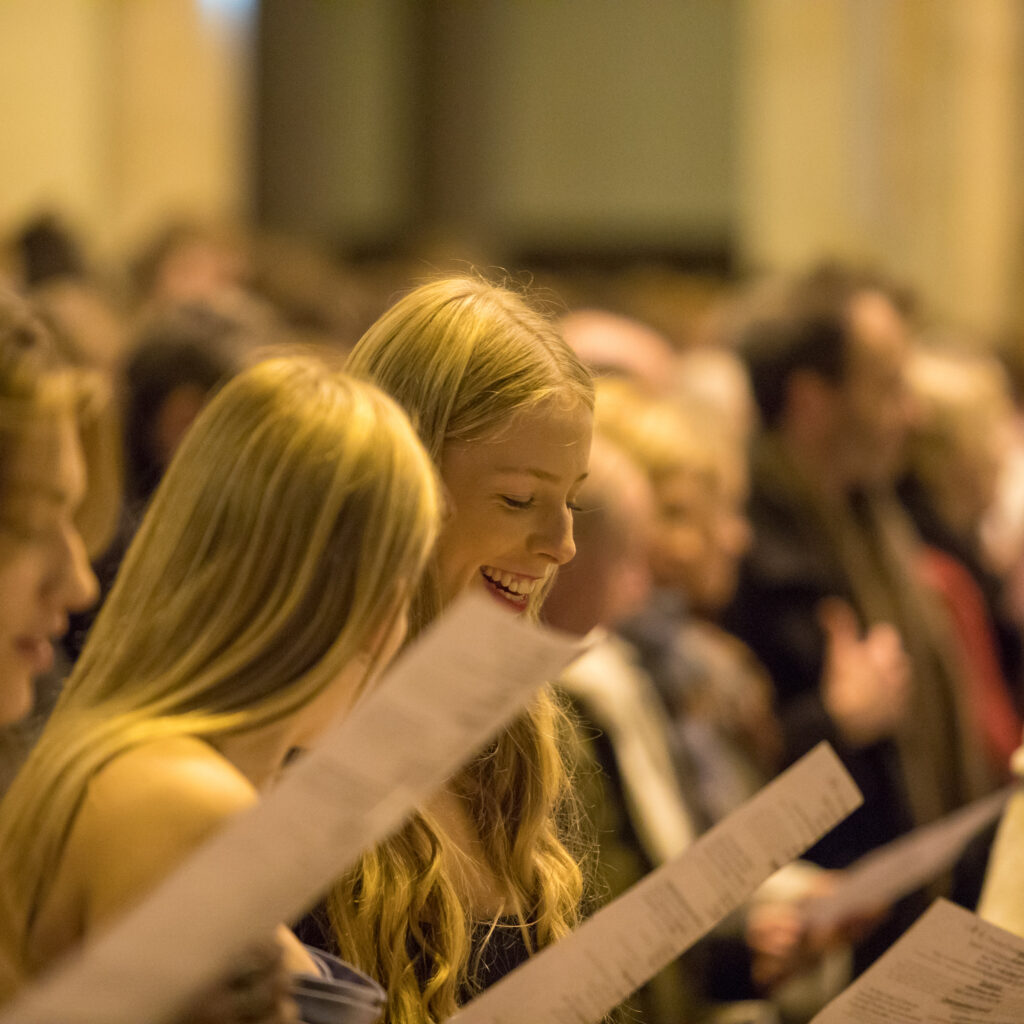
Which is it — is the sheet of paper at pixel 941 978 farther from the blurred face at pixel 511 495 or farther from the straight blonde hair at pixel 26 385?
the straight blonde hair at pixel 26 385

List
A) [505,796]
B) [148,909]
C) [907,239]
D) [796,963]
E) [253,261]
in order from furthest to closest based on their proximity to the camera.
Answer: [907,239], [253,261], [796,963], [505,796], [148,909]

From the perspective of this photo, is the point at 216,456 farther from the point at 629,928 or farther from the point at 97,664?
the point at 629,928

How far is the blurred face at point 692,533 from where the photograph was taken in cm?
379

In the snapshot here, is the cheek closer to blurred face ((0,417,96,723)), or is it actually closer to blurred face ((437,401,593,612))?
blurred face ((0,417,96,723))

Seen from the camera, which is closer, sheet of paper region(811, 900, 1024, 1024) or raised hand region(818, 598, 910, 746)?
sheet of paper region(811, 900, 1024, 1024)

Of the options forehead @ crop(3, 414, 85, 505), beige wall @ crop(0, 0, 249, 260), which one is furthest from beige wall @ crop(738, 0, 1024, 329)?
forehead @ crop(3, 414, 85, 505)

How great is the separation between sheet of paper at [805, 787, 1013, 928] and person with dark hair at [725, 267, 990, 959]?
991 millimetres

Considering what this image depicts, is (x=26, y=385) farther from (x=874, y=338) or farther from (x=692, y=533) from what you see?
(x=874, y=338)

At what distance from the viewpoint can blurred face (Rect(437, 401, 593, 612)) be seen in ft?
5.94

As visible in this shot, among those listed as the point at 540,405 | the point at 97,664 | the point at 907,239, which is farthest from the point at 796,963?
the point at 907,239

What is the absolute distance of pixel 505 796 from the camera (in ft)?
6.59

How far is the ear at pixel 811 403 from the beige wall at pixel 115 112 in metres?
6.13

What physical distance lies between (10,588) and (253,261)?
15.4 feet

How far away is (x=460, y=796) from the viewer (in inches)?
78.2
